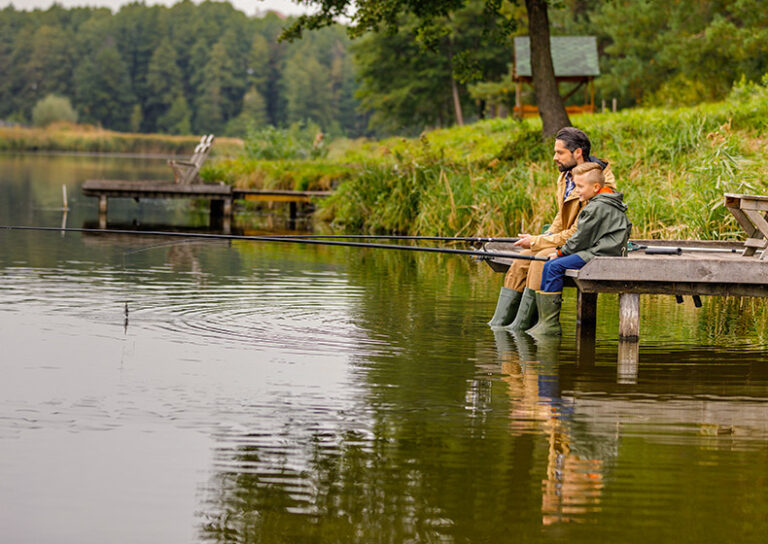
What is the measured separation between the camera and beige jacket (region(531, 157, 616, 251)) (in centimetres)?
993

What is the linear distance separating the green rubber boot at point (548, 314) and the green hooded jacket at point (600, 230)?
0.50 metres

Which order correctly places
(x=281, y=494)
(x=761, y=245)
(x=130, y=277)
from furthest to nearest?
(x=130, y=277) < (x=761, y=245) < (x=281, y=494)

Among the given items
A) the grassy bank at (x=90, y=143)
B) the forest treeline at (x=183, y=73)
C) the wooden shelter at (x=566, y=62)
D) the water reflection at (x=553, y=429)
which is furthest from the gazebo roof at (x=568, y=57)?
the grassy bank at (x=90, y=143)

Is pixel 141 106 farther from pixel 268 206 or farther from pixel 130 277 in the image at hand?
pixel 130 277

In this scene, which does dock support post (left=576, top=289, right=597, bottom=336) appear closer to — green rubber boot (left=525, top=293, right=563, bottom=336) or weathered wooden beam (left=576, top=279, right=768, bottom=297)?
green rubber boot (left=525, top=293, right=563, bottom=336)

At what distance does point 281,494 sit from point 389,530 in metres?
0.65

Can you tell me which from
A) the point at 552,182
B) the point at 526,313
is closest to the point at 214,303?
the point at 526,313

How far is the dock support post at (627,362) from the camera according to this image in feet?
27.9

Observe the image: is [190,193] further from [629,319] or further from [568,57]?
[568,57]

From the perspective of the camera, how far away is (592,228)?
31.6 feet

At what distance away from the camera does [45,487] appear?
549 centimetres

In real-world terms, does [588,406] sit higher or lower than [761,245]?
lower

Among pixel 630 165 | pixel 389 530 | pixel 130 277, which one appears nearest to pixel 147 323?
pixel 130 277

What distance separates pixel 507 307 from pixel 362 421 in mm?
4025
